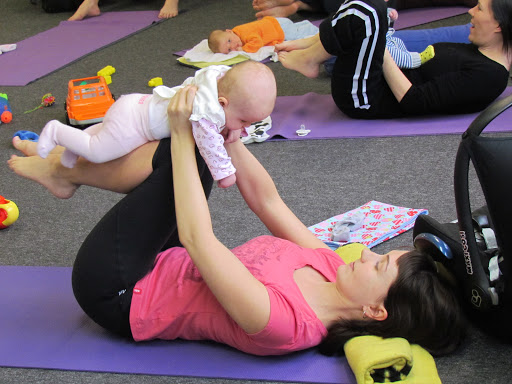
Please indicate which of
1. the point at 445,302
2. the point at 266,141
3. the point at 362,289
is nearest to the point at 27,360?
the point at 362,289

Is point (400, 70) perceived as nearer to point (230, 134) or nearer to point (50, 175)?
point (230, 134)

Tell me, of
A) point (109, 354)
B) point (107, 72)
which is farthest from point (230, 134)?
point (107, 72)

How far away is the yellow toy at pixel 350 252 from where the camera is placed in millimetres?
1848

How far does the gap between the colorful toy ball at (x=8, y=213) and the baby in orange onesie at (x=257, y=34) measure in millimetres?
1959

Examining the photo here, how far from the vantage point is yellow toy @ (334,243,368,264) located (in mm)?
1848

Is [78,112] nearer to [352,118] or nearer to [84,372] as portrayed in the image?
[352,118]

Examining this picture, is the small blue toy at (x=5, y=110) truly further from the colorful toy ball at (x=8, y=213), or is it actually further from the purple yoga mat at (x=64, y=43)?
the colorful toy ball at (x=8, y=213)

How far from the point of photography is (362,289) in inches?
59.8

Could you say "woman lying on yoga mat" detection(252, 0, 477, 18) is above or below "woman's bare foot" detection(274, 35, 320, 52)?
below

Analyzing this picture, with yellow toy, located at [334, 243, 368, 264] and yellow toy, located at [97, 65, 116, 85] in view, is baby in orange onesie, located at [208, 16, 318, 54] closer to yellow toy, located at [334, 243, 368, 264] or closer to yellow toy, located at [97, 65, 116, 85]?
yellow toy, located at [97, 65, 116, 85]

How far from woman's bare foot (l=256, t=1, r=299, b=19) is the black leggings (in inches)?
128

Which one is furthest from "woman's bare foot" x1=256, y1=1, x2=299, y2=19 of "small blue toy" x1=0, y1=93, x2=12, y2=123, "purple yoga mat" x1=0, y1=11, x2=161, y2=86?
"small blue toy" x1=0, y1=93, x2=12, y2=123

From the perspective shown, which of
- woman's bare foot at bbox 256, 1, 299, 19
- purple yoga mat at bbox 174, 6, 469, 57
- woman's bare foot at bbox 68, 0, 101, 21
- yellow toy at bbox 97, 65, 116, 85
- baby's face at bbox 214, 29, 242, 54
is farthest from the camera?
woman's bare foot at bbox 68, 0, 101, 21

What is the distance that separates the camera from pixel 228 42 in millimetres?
4008
